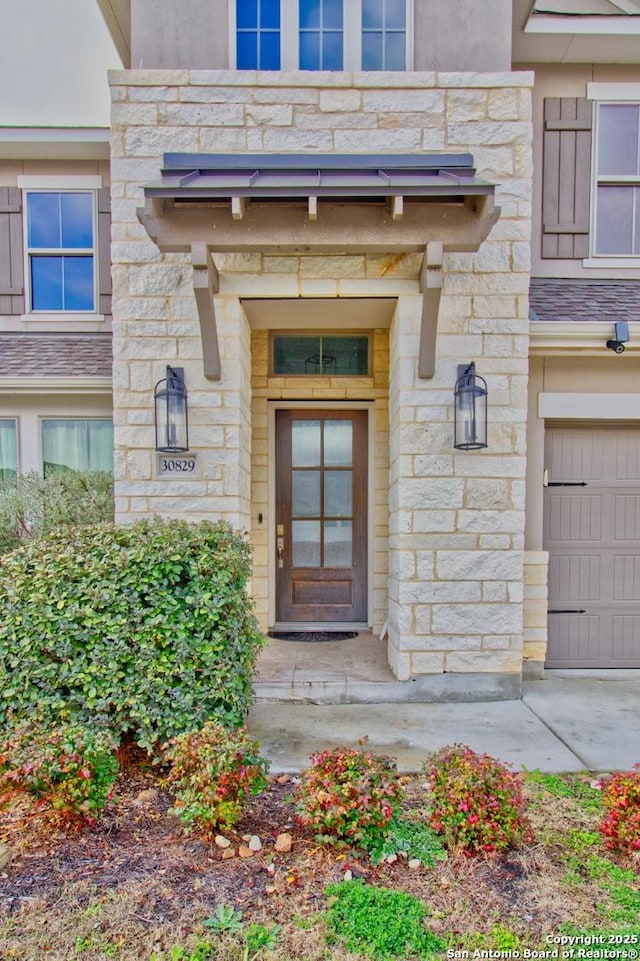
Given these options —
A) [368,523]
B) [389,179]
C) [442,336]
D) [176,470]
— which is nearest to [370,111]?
[389,179]

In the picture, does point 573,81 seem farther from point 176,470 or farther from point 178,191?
point 176,470

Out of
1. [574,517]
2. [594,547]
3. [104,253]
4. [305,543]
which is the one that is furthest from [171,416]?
[594,547]

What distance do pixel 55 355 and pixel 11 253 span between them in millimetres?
1383

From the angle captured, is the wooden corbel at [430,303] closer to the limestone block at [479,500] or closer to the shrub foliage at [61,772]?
the limestone block at [479,500]

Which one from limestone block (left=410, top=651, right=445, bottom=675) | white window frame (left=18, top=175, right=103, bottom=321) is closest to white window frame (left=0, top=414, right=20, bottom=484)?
white window frame (left=18, top=175, right=103, bottom=321)

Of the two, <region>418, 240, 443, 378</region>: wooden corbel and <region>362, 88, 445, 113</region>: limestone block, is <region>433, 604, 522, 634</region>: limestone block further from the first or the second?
<region>362, 88, 445, 113</region>: limestone block

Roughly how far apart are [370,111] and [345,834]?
4.66m

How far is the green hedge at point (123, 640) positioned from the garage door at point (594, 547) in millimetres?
3120

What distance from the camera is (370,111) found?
14.0 ft

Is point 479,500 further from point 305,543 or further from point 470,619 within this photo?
point 305,543

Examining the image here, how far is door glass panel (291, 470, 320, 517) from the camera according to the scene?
5832 mm

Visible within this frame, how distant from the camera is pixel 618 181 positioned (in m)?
5.15

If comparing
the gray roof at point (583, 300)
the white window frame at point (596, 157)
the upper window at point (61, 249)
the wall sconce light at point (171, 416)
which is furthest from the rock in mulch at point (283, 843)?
the upper window at point (61, 249)

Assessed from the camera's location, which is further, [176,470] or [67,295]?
→ [67,295]
